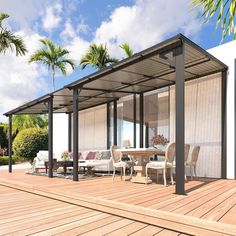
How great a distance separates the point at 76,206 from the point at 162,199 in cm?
159

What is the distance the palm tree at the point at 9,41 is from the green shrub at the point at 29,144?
422 cm

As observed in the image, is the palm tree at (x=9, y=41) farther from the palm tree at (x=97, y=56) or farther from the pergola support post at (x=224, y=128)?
the pergola support post at (x=224, y=128)

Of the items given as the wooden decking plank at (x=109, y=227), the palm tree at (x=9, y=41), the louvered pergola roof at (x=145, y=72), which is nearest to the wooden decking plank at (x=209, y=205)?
the wooden decking plank at (x=109, y=227)

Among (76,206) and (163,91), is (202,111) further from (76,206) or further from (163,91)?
(76,206)

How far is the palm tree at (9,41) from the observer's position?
14398 millimetres

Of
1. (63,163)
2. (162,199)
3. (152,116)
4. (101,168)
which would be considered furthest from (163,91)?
(162,199)

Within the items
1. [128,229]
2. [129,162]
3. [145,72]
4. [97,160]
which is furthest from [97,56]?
[128,229]

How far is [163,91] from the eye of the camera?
9.49 metres

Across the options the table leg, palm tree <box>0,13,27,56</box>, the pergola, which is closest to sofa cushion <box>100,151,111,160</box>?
the pergola

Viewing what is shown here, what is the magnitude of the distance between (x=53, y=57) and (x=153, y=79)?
1442cm

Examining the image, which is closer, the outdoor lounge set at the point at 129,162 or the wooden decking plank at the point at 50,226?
the wooden decking plank at the point at 50,226

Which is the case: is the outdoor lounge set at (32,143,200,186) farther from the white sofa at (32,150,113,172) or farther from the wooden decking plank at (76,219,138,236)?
the wooden decking plank at (76,219,138,236)

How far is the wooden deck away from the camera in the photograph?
3.61 metres

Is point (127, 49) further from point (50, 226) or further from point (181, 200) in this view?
point (50, 226)
